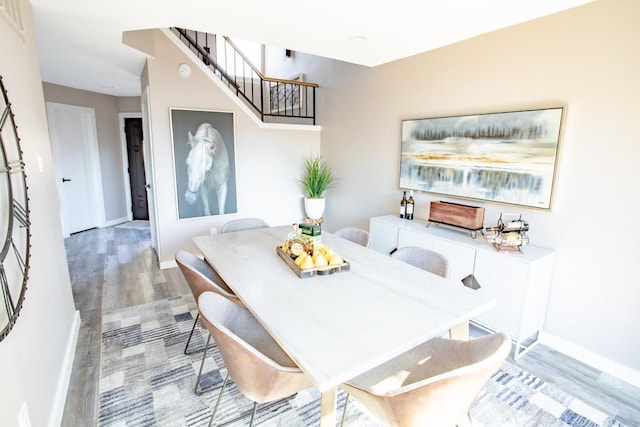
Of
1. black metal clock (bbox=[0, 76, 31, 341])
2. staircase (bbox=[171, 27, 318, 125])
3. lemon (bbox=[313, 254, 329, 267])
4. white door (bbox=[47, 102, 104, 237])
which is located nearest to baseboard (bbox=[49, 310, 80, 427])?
black metal clock (bbox=[0, 76, 31, 341])

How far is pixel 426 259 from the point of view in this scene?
7.18 ft

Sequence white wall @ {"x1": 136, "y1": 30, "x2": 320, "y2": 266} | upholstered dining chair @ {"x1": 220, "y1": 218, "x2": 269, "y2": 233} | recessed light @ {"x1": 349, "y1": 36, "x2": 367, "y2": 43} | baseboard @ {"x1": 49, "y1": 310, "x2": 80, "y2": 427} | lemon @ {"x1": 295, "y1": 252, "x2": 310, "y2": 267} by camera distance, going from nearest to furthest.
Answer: baseboard @ {"x1": 49, "y1": 310, "x2": 80, "y2": 427}, lemon @ {"x1": 295, "y1": 252, "x2": 310, "y2": 267}, recessed light @ {"x1": 349, "y1": 36, "x2": 367, "y2": 43}, upholstered dining chair @ {"x1": 220, "y1": 218, "x2": 269, "y2": 233}, white wall @ {"x1": 136, "y1": 30, "x2": 320, "y2": 266}

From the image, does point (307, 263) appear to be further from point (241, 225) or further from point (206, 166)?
point (206, 166)

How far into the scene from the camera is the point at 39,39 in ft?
9.53

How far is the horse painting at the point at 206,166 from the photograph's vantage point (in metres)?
4.09

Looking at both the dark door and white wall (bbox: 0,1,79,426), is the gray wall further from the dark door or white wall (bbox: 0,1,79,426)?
white wall (bbox: 0,1,79,426)

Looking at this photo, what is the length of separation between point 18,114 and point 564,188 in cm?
348

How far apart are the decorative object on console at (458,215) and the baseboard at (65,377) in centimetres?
301

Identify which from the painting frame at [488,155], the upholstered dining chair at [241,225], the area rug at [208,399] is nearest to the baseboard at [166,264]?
the upholstered dining chair at [241,225]

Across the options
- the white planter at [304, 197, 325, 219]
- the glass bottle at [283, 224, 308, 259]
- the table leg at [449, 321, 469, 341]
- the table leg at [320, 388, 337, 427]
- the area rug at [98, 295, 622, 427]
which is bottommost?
the area rug at [98, 295, 622, 427]

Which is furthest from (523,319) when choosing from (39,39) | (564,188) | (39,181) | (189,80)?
(39,39)

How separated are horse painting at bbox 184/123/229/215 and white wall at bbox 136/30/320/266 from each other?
0.54ft

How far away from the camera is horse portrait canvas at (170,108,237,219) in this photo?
3.99 m

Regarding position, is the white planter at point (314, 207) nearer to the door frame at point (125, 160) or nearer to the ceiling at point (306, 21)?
the ceiling at point (306, 21)
